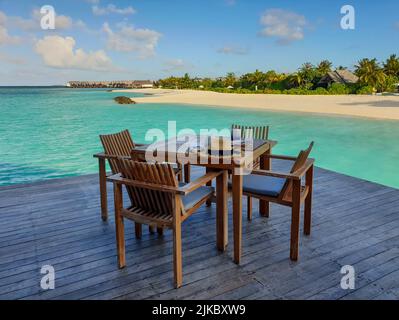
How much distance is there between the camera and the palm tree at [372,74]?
3328 cm

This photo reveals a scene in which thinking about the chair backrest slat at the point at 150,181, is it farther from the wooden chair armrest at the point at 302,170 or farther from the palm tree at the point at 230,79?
the palm tree at the point at 230,79

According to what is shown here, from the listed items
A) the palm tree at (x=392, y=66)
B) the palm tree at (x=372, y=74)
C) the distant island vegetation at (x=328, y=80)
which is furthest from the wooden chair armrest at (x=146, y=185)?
the palm tree at (x=392, y=66)

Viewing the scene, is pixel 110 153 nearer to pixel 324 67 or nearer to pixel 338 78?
pixel 338 78

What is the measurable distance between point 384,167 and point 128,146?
7062mm

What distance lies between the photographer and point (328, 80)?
35.0m

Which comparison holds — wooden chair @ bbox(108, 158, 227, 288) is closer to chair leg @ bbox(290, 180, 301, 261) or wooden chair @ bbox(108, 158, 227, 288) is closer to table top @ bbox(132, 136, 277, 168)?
table top @ bbox(132, 136, 277, 168)

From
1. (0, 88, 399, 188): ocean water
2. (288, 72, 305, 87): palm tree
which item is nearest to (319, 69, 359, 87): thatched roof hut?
(288, 72, 305, 87): palm tree

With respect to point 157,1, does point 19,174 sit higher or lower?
lower

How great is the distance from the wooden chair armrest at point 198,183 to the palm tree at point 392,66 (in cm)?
4460

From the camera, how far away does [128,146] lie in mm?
3211

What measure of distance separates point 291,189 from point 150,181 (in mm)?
1087

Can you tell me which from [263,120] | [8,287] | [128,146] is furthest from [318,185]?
[263,120]

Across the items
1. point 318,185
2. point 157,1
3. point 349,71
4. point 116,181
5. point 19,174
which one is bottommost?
point 19,174

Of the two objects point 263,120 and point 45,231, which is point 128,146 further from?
point 263,120
